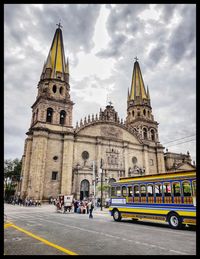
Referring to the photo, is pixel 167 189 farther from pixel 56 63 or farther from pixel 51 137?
pixel 56 63

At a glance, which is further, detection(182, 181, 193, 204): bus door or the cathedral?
the cathedral

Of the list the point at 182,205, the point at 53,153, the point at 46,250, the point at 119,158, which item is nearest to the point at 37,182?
the point at 53,153

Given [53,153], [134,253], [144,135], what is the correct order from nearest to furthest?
[134,253]
[53,153]
[144,135]

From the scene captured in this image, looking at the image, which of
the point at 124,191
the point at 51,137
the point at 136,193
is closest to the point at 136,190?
the point at 136,193

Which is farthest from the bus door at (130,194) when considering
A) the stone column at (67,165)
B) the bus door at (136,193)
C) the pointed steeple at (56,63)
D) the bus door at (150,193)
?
the pointed steeple at (56,63)

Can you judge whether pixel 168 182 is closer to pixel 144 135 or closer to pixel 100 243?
pixel 100 243

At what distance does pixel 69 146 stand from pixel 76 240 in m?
28.5

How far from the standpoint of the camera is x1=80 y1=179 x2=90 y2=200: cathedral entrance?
3656 cm

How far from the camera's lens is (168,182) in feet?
43.6

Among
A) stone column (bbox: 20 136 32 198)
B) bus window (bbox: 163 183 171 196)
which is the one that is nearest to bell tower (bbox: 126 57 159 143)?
stone column (bbox: 20 136 32 198)

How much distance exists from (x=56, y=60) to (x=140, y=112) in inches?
891

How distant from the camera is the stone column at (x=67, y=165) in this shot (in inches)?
1345

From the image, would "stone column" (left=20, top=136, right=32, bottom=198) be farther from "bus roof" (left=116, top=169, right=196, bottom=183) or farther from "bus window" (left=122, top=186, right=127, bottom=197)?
"bus roof" (left=116, top=169, right=196, bottom=183)

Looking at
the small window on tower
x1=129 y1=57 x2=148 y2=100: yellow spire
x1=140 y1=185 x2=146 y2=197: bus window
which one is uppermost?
x1=129 y1=57 x2=148 y2=100: yellow spire
